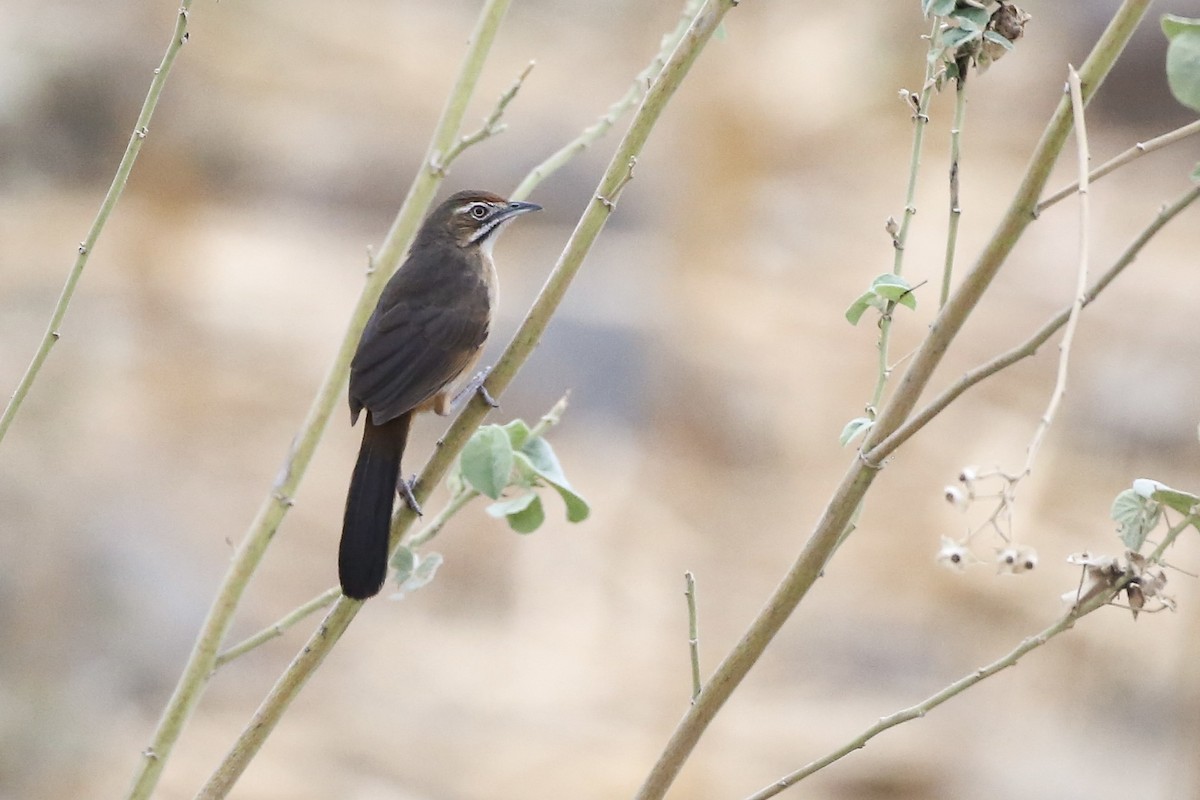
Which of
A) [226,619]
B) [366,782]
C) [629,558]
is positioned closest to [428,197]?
[226,619]

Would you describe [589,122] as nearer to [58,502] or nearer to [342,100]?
[342,100]

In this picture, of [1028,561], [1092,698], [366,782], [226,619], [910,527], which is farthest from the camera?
[910,527]

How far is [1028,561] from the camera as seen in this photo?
1621mm

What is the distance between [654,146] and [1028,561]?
9.61 m

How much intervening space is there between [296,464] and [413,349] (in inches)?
53.8

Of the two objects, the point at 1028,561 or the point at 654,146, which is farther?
the point at 654,146

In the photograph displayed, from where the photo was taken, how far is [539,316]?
1.97 metres

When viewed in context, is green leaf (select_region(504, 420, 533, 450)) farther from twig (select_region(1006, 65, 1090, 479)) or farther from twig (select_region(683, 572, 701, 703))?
twig (select_region(1006, 65, 1090, 479))

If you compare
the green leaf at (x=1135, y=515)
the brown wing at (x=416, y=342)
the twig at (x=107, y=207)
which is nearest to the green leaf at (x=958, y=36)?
the green leaf at (x=1135, y=515)

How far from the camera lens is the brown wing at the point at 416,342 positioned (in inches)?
116

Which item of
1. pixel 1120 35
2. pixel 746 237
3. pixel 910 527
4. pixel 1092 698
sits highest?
pixel 746 237

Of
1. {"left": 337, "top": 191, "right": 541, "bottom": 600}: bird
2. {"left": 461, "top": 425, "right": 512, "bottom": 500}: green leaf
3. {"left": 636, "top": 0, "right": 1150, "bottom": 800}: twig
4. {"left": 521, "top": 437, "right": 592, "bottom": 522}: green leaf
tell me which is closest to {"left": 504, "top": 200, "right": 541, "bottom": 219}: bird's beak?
{"left": 337, "top": 191, "right": 541, "bottom": 600}: bird

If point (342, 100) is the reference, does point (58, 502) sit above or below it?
below

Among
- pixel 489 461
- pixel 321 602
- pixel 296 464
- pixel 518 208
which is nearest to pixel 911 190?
pixel 489 461
